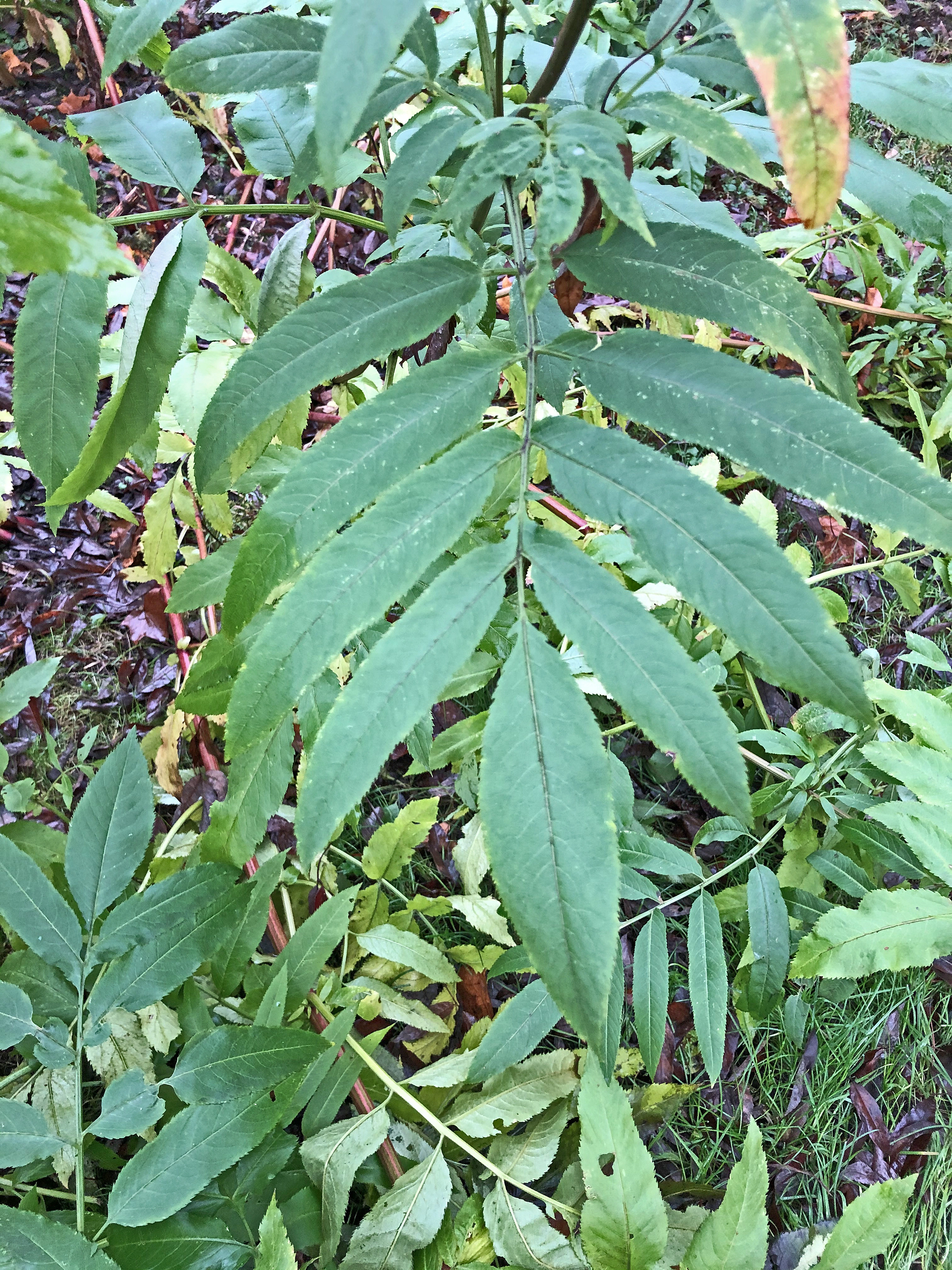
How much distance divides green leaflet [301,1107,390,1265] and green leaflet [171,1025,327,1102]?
216mm

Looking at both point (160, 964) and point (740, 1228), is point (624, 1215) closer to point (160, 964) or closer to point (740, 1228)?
point (740, 1228)

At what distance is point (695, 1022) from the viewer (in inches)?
41.2

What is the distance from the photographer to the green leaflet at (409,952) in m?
1.25

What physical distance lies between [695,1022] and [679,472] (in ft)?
2.62

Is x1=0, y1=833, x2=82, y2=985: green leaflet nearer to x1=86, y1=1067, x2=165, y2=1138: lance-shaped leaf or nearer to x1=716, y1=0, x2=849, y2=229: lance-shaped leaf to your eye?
x1=86, y1=1067, x2=165, y2=1138: lance-shaped leaf

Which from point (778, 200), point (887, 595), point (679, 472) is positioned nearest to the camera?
point (679, 472)

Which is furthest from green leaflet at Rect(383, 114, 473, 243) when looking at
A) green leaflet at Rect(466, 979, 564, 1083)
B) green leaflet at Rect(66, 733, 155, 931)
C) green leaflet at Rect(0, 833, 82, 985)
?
green leaflet at Rect(466, 979, 564, 1083)

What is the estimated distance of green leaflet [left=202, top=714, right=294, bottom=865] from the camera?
878mm

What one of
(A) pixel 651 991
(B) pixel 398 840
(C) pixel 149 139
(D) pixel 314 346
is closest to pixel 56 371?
(D) pixel 314 346

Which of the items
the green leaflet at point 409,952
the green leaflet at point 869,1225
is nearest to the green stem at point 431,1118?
the green leaflet at point 409,952

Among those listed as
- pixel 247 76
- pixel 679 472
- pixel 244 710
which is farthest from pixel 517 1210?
pixel 247 76

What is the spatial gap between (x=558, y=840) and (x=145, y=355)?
0.58 m

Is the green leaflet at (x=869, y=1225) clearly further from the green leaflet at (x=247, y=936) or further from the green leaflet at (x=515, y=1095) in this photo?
the green leaflet at (x=247, y=936)

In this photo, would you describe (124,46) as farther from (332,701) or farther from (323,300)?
(332,701)
